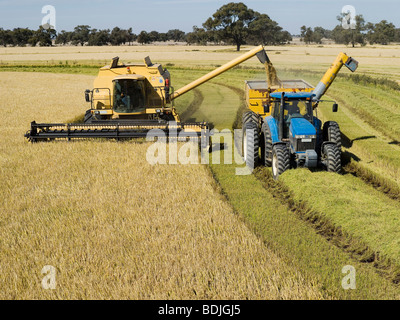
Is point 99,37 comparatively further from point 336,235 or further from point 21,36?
point 336,235

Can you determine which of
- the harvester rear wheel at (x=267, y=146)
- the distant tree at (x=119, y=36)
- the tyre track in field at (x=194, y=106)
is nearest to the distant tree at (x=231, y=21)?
the distant tree at (x=119, y=36)

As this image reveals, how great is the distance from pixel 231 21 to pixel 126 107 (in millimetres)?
76815

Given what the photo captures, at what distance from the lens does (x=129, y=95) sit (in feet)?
47.5

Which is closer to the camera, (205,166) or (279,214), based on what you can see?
(279,214)

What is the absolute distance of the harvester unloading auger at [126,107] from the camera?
13.1 m

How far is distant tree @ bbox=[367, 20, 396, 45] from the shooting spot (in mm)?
110438

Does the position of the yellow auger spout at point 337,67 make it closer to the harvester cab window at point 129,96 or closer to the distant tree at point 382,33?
the harvester cab window at point 129,96

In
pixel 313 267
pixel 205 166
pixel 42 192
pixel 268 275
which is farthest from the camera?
pixel 205 166

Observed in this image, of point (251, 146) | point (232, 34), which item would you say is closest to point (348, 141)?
point (251, 146)

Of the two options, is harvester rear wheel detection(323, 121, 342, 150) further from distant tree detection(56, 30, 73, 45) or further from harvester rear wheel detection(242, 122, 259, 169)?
distant tree detection(56, 30, 73, 45)
